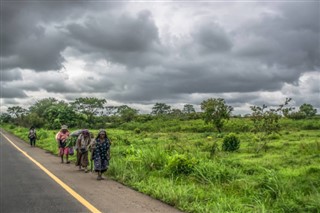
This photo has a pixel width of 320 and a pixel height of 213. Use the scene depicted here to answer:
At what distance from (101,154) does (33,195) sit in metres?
3.28

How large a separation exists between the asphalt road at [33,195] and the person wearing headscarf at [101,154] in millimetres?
1426

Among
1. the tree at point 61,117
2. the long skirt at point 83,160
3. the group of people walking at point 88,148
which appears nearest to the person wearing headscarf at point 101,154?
the group of people walking at point 88,148

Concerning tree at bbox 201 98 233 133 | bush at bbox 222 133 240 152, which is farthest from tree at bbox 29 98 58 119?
bush at bbox 222 133 240 152

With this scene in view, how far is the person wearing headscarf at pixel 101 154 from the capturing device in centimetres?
1232

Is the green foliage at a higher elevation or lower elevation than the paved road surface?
higher

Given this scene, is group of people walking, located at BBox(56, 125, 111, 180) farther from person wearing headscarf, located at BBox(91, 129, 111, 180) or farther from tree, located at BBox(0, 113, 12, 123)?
tree, located at BBox(0, 113, 12, 123)

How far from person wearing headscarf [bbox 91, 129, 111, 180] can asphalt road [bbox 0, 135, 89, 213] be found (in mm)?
1426

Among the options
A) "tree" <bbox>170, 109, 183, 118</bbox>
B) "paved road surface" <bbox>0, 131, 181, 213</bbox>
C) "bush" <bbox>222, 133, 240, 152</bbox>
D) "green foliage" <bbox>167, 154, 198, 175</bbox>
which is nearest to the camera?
"paved road surface" <bbox>0, 131, 181, 213</bbox>

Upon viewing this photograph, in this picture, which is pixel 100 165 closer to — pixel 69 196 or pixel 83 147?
pixel 83 147

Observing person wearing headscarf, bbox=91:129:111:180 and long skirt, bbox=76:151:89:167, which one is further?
long skirt, bbox=76:151:89:167

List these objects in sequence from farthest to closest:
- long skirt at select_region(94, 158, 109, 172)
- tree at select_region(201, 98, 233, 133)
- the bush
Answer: tree at select_region(201, 98, 233, 133) < the bush < long skirt at select_region(94, 158, 109, 172)

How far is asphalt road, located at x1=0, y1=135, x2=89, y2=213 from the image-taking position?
803cm

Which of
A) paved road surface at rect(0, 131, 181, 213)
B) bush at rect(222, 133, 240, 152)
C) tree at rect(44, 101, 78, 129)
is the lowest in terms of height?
paved road surface at rect(0, 131, 181, 213)

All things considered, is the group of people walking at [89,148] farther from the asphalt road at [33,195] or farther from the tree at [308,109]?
the tree at [308,109]
